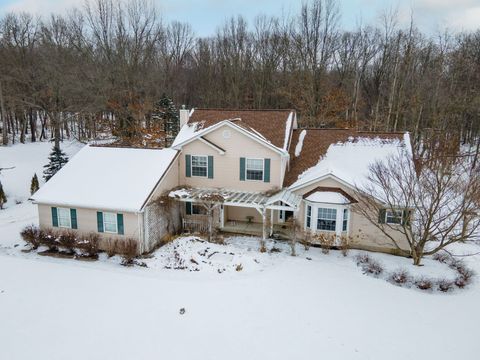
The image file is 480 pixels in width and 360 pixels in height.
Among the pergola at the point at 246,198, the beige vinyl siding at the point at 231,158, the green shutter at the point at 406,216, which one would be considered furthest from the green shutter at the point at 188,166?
the green shutter at the point at 406,216

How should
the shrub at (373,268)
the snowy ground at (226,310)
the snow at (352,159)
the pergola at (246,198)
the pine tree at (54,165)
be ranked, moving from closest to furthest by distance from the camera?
the snowy ground at (226,310)
the shrub at (373,268)
the pergola at (246,198)
the snow at (352,159)
the pine tree at (54,165)

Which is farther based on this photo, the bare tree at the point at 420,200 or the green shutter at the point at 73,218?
the green shutter at the point at 73,218

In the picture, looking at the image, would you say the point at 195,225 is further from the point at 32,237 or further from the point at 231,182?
the point at 32,237

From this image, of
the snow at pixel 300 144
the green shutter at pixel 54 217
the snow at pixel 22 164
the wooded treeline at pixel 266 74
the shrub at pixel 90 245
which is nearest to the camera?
the shrub at pixel 90 245

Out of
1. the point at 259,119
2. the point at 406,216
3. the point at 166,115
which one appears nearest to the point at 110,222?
the point at 259,119

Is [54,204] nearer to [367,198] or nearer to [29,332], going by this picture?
[29,332]

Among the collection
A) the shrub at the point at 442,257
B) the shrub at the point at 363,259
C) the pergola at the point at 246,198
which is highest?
the pergola at the point at 246,198

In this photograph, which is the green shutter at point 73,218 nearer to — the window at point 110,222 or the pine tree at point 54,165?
the window at point 110,222

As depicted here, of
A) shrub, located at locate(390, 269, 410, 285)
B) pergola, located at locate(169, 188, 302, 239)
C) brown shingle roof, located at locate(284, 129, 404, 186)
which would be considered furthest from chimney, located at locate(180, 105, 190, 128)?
shrub, located at locate(390, 269, 410, 285)
